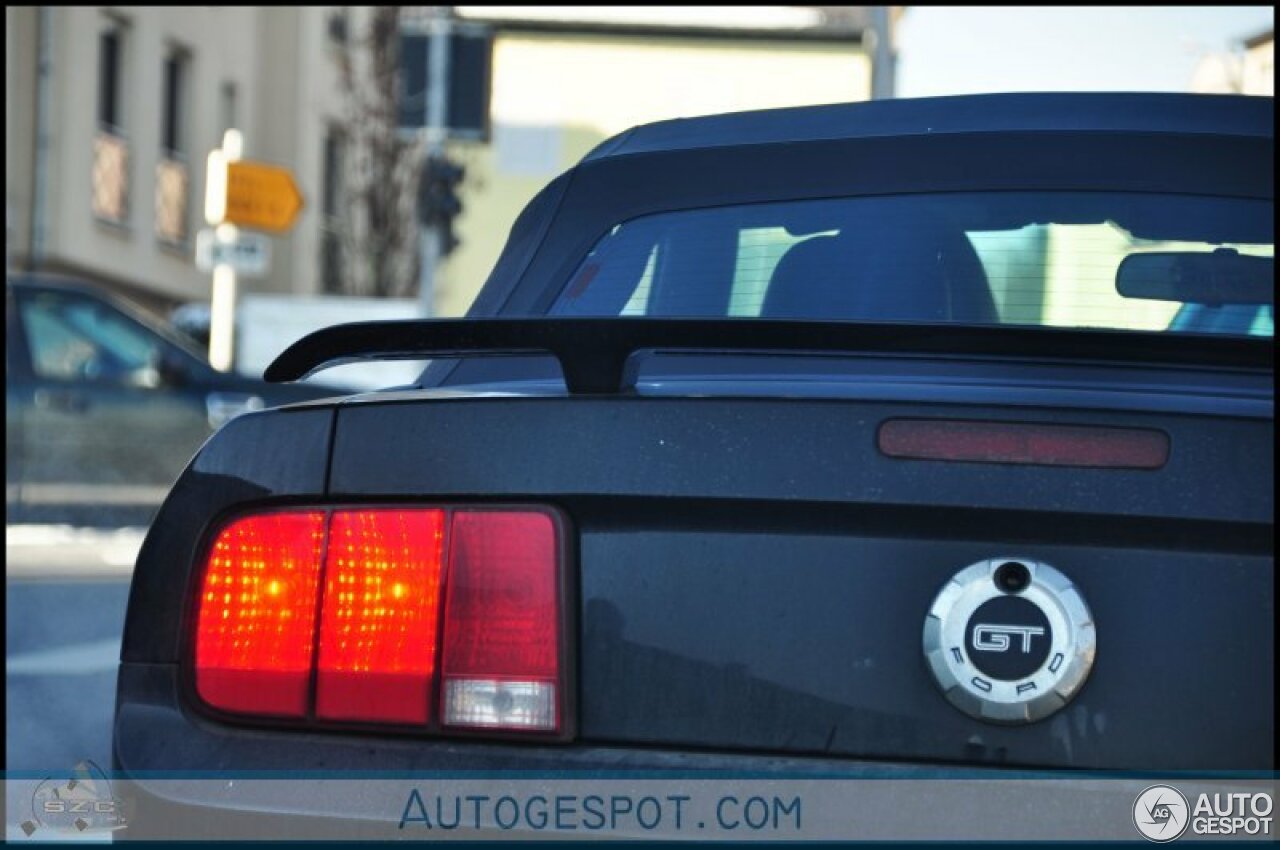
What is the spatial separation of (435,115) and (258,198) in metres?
1.53

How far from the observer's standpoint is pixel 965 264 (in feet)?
10.9

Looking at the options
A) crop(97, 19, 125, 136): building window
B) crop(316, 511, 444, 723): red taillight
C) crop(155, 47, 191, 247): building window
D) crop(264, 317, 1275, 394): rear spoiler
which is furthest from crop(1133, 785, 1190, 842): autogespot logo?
crop(155, 47, 191, 247): building window

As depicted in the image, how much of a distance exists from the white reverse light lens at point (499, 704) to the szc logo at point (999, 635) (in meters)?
0.44

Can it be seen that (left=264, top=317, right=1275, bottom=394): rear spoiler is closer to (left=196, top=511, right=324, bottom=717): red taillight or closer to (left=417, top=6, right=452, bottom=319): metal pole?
(left=196, top=511, right=324, bottom=717): red taillight

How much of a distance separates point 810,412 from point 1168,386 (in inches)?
17.9

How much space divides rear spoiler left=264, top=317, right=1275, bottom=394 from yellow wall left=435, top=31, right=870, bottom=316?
2063 cm

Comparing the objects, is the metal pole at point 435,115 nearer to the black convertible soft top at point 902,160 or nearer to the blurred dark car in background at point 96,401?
Result: the blurred dark car in background at point 96,401

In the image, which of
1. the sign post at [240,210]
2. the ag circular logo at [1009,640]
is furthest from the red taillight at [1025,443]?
the sign post at [240,210]

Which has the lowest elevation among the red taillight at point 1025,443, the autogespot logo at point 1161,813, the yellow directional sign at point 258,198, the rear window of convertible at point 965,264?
the autogespot logo at point 1161,813

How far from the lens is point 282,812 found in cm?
233

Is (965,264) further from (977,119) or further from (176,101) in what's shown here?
(176,101)

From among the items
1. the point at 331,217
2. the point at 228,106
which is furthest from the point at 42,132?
the point at 331,217

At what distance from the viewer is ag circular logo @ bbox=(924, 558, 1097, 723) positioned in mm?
2193

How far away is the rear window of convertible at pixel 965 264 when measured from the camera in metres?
3.30
